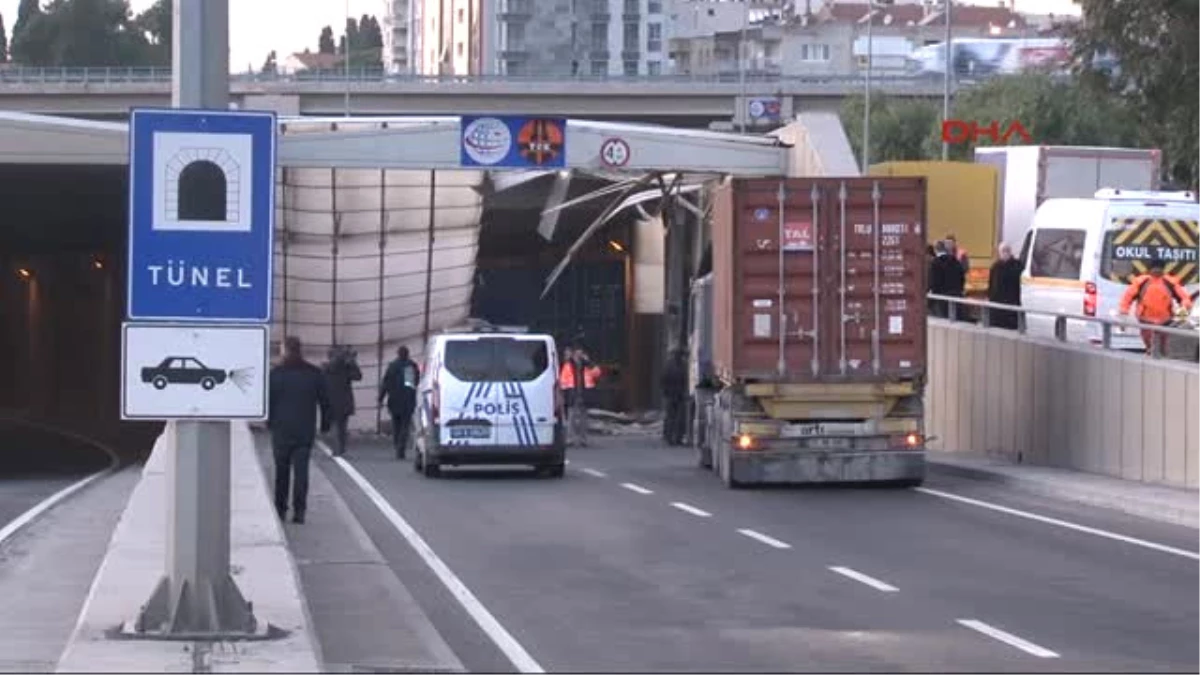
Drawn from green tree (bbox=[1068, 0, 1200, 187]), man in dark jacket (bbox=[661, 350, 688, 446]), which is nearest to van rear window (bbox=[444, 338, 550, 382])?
green tree (bbox=[1068, 0, 1200, 187])

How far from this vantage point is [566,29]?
160 m

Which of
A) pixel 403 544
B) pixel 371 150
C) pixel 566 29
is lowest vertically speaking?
pixel 403 544

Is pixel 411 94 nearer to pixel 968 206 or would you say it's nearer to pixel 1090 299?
pixel 968 206

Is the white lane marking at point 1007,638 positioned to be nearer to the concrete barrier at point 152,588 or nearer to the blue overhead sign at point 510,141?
the concrete barrier at point 152,588

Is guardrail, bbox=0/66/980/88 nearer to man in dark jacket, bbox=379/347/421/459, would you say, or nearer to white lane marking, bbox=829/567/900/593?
man in dark jacket, bbox=379/347/421/459

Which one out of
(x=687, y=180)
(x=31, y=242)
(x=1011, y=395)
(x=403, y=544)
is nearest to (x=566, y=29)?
(x=31, y=242)

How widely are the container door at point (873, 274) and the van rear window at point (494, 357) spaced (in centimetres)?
561

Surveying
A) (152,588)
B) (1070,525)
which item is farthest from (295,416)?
(152,588)

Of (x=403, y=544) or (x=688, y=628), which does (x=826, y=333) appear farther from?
(x=688, y=628)

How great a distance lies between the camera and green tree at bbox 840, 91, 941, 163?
89562 mm

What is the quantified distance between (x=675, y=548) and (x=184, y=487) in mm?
9346

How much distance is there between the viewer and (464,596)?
1838cm

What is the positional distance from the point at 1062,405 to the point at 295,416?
1269 centimetres

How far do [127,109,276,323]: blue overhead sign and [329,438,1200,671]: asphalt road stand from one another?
279 cm
